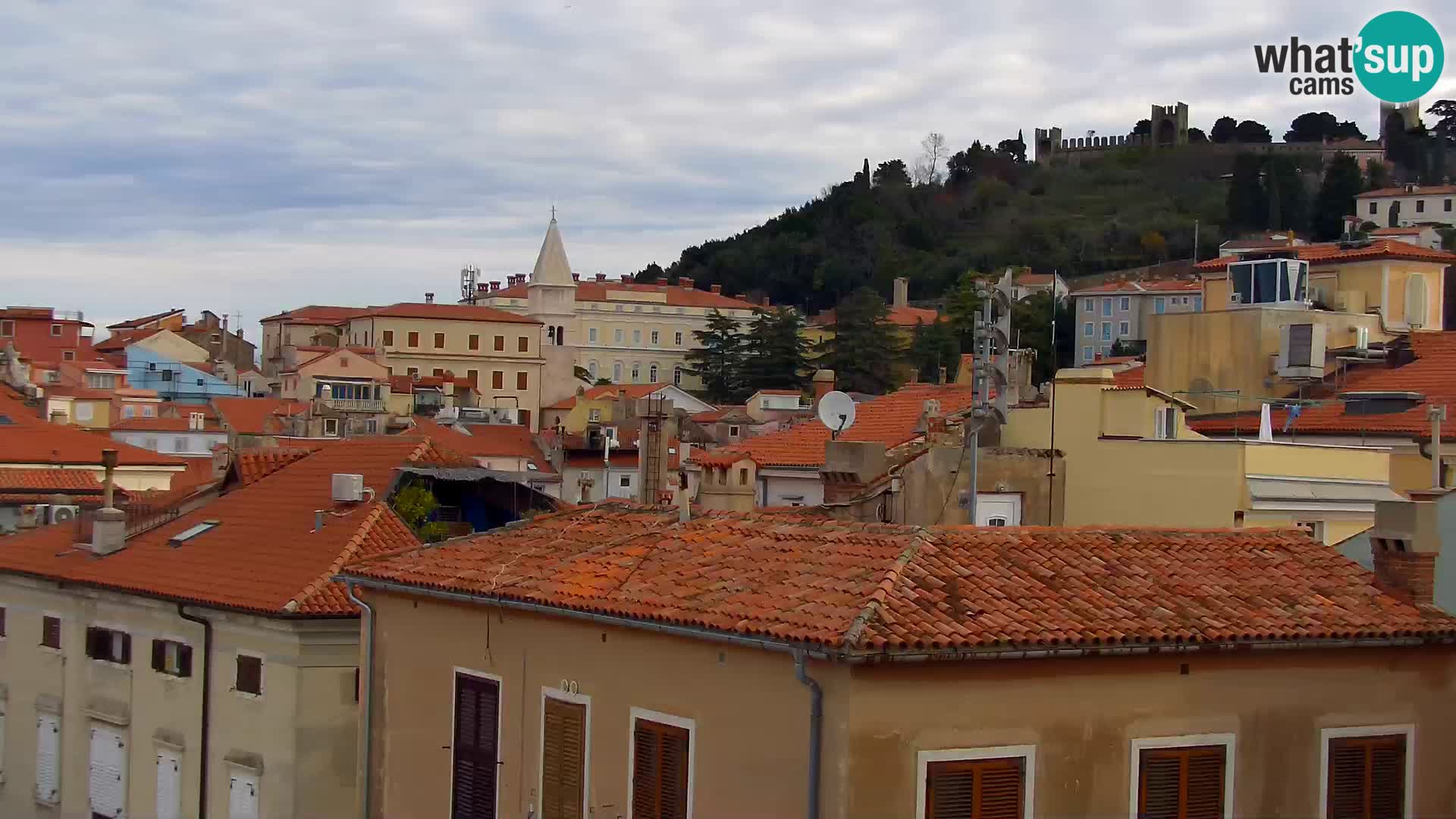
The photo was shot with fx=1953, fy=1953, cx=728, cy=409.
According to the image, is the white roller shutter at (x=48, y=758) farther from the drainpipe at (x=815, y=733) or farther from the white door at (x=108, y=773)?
the drainpipe at (x=815, y=733)

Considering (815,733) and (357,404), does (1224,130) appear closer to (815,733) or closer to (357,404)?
(357,404)

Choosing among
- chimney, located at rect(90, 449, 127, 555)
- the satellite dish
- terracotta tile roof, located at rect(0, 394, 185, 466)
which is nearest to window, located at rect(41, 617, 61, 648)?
chimney, located at rect(90, 449, 127, 555)

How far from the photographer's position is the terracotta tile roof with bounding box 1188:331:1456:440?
95.9ft

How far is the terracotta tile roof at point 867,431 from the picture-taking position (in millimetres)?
31188

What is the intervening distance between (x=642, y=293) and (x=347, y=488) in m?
111

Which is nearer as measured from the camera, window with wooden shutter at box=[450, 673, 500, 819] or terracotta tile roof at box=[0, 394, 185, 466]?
window with wooden shutter at box=[450, 673, 500, 819]

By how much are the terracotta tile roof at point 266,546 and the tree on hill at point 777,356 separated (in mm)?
86918

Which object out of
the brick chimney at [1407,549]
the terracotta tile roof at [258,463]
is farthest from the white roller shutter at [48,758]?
the brick chimney at [1407,549]

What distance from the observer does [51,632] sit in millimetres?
23703

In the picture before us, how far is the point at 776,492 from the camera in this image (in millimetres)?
31609

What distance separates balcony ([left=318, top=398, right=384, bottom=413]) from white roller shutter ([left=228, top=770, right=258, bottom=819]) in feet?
209

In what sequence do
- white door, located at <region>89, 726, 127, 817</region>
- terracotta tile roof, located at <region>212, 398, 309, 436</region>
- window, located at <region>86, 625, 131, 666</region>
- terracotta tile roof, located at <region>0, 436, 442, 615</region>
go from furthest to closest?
1. terracotta tile roof, located at <region>212, 398, 309, 436</region>
2. window, located at <region>86, 625, 131, 666</region>
3. white door, located at <region>89, 726, 127, 817</region>
4. terracotta tile roof, located at <region>0, 436, 442, 615</region>

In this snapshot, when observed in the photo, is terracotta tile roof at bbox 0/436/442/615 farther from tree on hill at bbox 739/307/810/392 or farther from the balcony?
tree on hill at bbox 739/307/810/392

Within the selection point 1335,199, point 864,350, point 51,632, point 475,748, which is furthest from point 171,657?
point 1335,199
